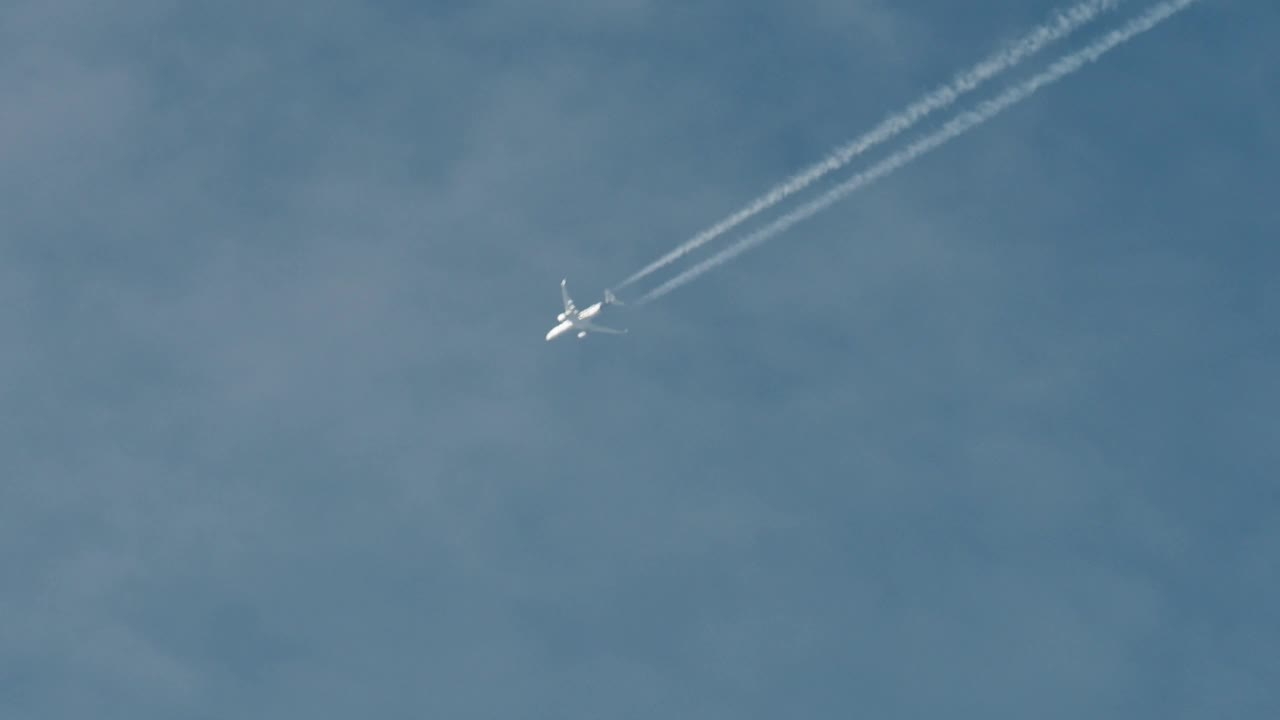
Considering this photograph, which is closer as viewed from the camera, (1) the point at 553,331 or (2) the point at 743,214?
(2) the point at 743,214

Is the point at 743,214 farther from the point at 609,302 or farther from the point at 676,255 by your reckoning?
the point at 609,302

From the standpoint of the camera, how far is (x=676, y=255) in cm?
14975

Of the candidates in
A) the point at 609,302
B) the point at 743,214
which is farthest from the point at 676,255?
the point at 609,302

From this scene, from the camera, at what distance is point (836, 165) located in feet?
471

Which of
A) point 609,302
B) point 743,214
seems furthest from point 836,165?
point 609,302

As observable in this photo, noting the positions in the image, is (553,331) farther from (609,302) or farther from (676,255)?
(676,255)

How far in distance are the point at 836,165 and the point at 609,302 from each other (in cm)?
2650

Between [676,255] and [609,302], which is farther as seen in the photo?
[609,302]

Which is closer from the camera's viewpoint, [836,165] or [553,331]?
[836,165]

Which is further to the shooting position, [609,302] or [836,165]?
[609,302]

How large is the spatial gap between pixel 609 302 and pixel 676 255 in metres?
16.7

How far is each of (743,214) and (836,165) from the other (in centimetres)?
671

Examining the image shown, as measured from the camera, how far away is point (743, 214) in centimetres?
14738

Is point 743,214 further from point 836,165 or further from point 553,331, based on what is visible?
point 553,331
